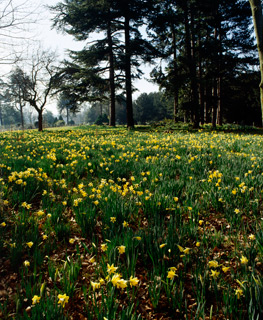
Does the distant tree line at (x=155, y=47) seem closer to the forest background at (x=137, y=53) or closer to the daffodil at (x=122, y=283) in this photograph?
the forest background at (x=137, y=53)

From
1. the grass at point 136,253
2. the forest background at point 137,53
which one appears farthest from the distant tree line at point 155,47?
the grass at point 136,253

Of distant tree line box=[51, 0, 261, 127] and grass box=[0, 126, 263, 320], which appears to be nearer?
grass box=[0, 126, 263, 320]

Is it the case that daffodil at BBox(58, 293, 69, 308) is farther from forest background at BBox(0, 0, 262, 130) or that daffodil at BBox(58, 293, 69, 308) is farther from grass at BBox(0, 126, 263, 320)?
forest background at BBox(0, 0, 262, 130)

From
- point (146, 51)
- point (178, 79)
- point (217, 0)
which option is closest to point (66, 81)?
point (146, 51)

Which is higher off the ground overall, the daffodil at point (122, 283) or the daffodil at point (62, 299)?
the daffodil at point (122, 283)

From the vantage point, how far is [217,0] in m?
14.8

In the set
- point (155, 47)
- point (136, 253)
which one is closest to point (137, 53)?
point (155, 47)

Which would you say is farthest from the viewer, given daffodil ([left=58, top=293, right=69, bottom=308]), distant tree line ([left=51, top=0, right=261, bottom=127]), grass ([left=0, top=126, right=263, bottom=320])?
distant tree line ([left=51, top=0, right=261, bottom=127])

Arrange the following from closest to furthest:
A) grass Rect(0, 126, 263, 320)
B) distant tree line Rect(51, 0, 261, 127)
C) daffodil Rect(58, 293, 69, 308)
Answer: daffodil Rect(58, 293, 69, 308) < grass Rect(0, 126, 263, 320) < distant tree line Rect(51, 0, 261, 127)

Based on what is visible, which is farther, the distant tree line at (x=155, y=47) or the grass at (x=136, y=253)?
the distant tree line at (x=155, y=47)

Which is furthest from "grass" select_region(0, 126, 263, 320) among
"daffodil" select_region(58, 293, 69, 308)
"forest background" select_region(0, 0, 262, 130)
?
"forest background" select_region(0, 0, 262, 130)

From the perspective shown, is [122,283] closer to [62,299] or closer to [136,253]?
[62,299]

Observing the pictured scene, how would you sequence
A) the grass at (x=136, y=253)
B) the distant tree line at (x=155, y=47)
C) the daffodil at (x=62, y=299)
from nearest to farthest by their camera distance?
the daffodil at (x=62, y=299)
the grass at (x=136, y=253)
the distant tree line at (x=155, y=47)

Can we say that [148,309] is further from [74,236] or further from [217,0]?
[217,0]
